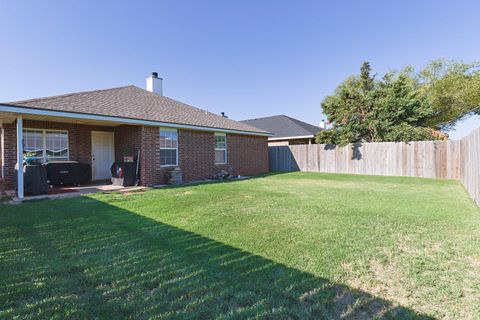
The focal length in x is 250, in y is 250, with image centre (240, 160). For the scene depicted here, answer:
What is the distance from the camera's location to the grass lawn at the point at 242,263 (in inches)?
83.0

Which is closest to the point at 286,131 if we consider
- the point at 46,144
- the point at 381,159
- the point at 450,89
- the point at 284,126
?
the point at 284,126

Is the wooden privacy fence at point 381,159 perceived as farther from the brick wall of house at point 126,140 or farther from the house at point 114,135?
the brick wall of house at point 126,140

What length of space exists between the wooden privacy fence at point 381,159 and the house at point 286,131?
3.46 meters

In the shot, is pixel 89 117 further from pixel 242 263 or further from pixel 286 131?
pixel 286 131

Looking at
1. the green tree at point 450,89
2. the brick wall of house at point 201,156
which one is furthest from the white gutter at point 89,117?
the green tree at point 450,89

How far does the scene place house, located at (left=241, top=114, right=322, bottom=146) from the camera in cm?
2089

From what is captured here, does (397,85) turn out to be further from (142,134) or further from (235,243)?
(235,243)

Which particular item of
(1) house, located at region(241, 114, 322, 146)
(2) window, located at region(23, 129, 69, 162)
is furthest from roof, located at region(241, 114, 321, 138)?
(2) window, located at region(23, 129, 69, 162)

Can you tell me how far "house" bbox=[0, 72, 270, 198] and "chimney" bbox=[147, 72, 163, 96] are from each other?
2030 mm

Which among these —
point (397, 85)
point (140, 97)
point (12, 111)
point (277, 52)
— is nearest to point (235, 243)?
point (12, 111)

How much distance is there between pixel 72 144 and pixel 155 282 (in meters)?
10.0

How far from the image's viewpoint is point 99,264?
2.93 meters

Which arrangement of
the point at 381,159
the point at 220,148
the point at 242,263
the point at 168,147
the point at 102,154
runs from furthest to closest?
1. the point at 381,159
2. the point at 220,148
3. the point at 102,154
4. the point at 168,147
5. the point at 242,263

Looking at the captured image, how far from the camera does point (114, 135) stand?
451 inches
